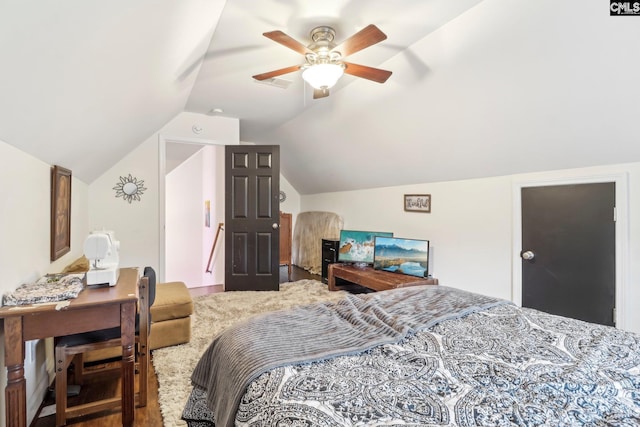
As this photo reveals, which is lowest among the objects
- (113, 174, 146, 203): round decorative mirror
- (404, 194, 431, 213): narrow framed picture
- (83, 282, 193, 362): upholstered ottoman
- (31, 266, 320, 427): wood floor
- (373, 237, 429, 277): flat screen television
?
(31, 266, 320, 427): wood floor

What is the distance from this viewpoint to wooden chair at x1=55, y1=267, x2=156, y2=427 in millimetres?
1788

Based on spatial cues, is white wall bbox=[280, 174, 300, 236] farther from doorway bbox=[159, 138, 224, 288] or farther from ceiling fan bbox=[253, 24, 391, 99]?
ceiling fan bbox=[253, 24, 391, 99]

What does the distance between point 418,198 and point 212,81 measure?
2.91 m

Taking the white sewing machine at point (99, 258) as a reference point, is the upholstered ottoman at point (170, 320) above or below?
below

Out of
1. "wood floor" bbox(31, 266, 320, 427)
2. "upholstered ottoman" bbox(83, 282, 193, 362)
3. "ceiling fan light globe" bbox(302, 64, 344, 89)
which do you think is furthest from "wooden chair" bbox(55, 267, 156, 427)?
"ceiling fan light globe" bbox(302, 64, 344, 89)

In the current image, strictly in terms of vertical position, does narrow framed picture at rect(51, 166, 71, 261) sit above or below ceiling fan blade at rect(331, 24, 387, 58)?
below

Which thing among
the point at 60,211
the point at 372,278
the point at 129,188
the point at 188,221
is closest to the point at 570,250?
the point at 372,278

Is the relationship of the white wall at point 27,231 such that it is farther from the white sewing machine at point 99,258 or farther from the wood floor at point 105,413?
the white sewing machine at point 99,258

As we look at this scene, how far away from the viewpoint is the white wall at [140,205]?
3986 millimetres

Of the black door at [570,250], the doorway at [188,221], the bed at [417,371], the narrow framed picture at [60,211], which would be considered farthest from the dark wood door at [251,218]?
the black door at [570,250]

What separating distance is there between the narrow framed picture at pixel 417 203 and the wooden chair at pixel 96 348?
333cm

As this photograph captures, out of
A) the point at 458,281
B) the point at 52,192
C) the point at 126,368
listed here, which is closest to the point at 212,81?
the point at 52,192

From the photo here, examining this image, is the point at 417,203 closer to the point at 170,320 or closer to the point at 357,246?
the point at 357,246

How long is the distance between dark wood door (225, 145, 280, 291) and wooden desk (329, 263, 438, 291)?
2.90 feet
